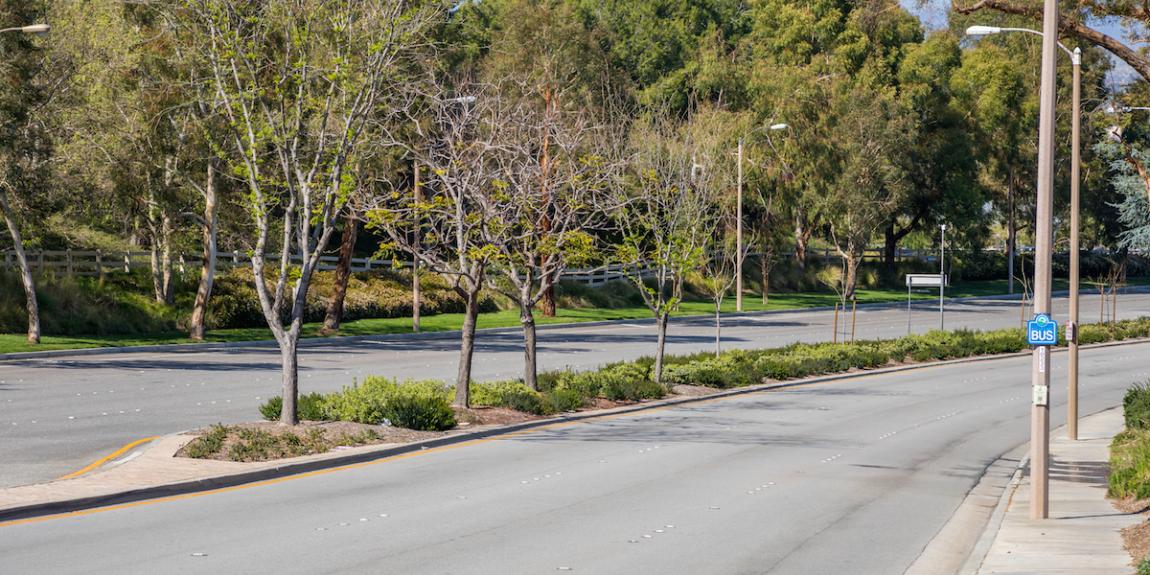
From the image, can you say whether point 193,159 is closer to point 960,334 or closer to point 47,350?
point 47,350

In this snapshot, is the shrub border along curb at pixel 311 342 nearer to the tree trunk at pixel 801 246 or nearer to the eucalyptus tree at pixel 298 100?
the tree trunk at pixel 801 246

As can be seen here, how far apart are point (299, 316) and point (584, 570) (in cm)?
889

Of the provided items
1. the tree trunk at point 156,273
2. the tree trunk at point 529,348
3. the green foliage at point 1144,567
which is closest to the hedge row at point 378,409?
the tree trunk at point 529,348

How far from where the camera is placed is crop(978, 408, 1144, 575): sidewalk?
37.8 feet

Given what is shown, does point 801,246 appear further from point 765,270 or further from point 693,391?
point 693,391

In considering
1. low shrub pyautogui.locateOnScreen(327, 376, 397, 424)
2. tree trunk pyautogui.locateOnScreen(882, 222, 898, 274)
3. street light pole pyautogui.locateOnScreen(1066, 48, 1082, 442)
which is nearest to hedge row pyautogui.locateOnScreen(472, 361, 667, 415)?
low shrub pyautogui.locateOnScreen(327, 376, 397, 424)

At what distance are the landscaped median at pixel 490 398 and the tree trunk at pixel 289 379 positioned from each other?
30 centimetres

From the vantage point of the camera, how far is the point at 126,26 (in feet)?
131

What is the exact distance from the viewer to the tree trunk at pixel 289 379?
18484 mm

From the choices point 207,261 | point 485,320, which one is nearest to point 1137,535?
point 207,261

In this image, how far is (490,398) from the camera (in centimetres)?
2344

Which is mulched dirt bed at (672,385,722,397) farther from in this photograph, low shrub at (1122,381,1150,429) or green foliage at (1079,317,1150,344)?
green foliage at (1079,317,1150,344)

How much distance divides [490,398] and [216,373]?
1074 centimetres

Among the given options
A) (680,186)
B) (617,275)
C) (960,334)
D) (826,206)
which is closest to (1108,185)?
(826,206)
